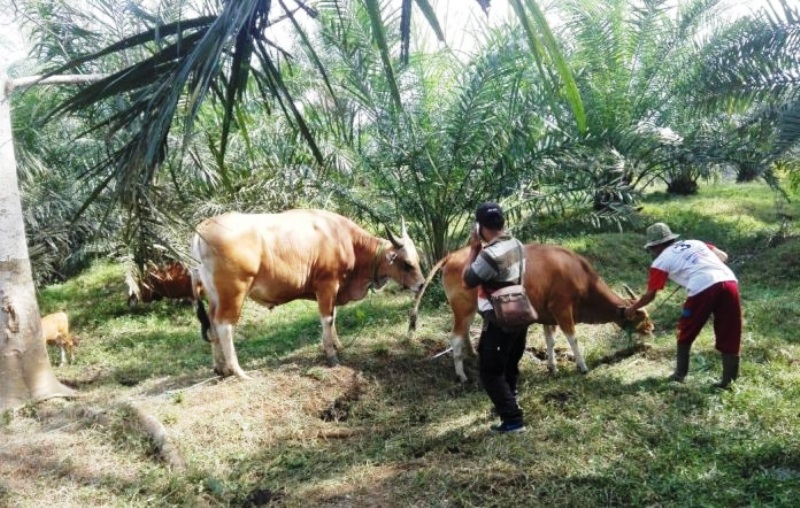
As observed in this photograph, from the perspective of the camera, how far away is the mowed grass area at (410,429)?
13.4ft

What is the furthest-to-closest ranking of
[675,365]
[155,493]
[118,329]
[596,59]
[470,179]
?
1. [596,59]
2. [118,329]
3. [470,179]
4. [675,365]
5. [155,493]

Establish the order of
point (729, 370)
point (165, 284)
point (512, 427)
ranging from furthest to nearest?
point (165, 284), point (729, 370), point (512, 427)

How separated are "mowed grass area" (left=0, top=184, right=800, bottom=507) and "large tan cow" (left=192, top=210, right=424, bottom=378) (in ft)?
1.73

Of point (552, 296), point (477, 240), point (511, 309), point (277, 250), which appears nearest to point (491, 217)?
point (477, 240)

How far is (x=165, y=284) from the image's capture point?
1039 centimetres

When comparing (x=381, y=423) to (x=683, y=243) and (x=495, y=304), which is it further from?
(x=683, y=243)

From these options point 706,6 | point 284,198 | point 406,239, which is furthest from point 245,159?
point 706,6

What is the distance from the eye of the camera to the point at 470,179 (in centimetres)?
873

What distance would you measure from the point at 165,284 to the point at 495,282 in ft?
23.2

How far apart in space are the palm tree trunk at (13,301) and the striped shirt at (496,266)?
3.80 meters

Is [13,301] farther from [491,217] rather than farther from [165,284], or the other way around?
[165,284]

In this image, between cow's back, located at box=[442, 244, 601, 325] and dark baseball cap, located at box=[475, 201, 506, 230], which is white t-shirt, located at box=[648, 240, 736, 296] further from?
dark baseball cap, located at box=[475, 201, 506, 230]

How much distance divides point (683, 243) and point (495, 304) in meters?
2.10

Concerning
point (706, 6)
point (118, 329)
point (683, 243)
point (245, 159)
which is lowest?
point (118, 329)
